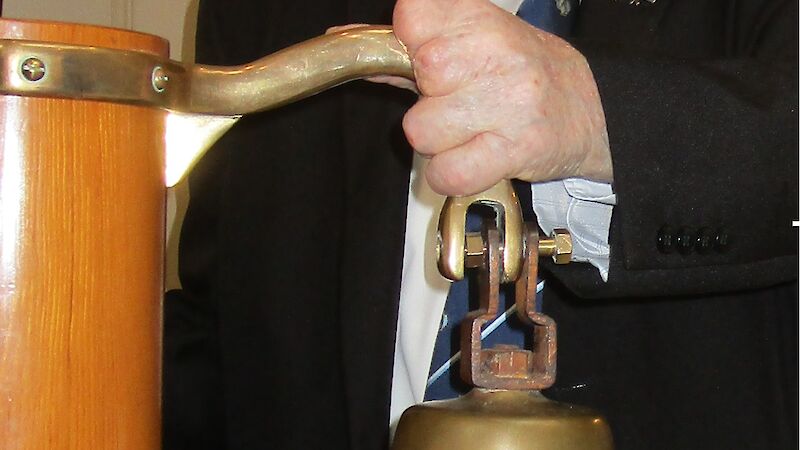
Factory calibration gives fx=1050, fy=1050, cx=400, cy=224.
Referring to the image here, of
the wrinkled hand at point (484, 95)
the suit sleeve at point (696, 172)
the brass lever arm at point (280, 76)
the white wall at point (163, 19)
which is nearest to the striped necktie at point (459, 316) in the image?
the suit sleeve at point (696, 172)

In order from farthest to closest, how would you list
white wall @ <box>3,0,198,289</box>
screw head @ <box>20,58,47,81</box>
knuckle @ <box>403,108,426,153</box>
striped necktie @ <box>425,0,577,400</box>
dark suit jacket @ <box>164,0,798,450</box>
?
white wall @ <box>3,0,198,289</box>
striped necktie @ <box>425,0,577,400</box>
dark suit jacket @ <box>164,0,798,450</box>
knuckle @ <box>403,108,426,153</box>
screw head @ <box>20,58,47,81</box>

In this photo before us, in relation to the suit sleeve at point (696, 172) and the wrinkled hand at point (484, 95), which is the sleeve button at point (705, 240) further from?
the wrinkled hand at point (484, 95)

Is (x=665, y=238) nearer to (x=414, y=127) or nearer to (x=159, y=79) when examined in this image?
(x=414, y=127)

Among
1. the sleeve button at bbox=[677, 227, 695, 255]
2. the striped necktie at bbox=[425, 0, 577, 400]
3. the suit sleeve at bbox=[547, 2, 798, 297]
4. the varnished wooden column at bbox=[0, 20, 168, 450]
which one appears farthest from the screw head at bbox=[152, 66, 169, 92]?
the striped necktie at bbox=[425, 0, 577, 400]

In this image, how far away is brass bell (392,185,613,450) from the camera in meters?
0.46

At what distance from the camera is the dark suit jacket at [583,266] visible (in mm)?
666

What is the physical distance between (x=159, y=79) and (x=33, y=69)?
0.17 feet

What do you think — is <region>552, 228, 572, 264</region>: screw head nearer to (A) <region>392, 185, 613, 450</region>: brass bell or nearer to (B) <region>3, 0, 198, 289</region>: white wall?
(A) <region>392, 185, 613, 450</region>: brass bell

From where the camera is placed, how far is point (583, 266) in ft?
2.38

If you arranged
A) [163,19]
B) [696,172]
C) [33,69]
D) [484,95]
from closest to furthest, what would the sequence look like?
[33,69] < [484,95] < [696,172] < [163,19]

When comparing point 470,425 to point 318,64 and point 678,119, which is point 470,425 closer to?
point 318,64

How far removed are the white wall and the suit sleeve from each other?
105cm

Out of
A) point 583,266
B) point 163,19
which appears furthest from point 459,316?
point 163,19

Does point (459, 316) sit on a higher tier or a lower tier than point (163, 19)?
lower
